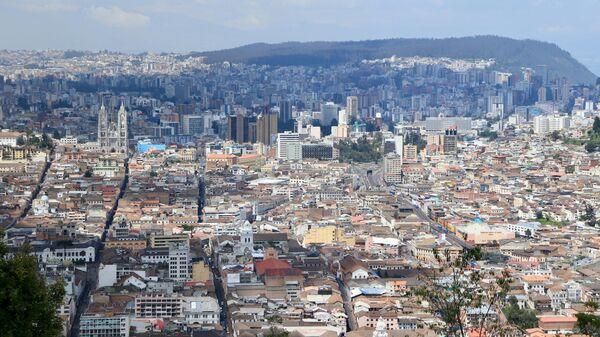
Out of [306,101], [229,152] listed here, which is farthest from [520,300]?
[306,101]

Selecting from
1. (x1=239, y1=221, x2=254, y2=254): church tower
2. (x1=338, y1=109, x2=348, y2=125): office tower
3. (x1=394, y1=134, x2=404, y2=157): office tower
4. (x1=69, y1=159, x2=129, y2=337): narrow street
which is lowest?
(x1=338, y1=109, x2=348, y2=125): office tower

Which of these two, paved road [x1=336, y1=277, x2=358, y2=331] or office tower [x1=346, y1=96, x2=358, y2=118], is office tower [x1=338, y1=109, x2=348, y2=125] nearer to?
office tower [x1=346, y1=96, x2=358, y2=118]

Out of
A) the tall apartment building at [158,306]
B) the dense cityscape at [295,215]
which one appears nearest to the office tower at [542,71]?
the dense cityscape at [295,215]

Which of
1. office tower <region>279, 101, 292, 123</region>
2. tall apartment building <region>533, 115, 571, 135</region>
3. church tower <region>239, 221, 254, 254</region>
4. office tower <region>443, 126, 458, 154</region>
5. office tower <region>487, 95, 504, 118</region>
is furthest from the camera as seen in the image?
office tower <region>487, 95, 504, 118</region>

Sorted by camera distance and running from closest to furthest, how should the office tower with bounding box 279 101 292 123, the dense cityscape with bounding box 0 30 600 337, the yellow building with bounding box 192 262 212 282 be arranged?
1. the dense cityscape with bounding box 0 30 600 337
2. the yellow building with bounding box 192 262 212 282
3. the office tower with bounding box 279 101 292 123

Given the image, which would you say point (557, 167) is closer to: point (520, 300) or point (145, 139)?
point (145, 139)

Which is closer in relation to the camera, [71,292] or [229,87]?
[71,292]

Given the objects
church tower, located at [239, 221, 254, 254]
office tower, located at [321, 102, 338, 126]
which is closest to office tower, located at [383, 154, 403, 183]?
church tower, located at [239, 221, 254, 254]

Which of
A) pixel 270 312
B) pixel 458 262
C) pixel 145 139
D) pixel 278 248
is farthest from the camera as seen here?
pixel 145 139
